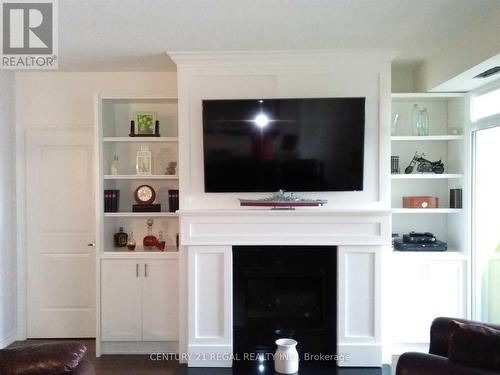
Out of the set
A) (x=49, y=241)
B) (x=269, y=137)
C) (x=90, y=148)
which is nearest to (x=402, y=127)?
(x=269, y=137)

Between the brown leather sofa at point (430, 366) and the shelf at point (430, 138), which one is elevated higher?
the shelf at point (430, 138)

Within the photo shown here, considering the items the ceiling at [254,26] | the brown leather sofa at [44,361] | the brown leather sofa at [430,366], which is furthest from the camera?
the ceiling at [254,26]

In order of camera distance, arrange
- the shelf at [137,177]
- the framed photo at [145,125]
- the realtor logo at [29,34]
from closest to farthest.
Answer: the realtor logo at [29,34]
the shelf at [137,177]
the framed photo at [145,125]

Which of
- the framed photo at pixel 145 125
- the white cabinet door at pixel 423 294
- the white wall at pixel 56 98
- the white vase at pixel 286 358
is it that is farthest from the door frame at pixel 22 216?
the white cabinet door at pixel 423 294

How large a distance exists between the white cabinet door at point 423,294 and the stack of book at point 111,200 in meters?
2.58

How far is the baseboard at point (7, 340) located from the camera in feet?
13.5

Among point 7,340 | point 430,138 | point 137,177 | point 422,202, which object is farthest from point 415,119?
point 7,340

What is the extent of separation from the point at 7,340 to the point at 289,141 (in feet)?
10.6

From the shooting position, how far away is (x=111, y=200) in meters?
4.10

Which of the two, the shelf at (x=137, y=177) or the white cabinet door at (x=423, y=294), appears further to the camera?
the shelf at (x=137, y=177)

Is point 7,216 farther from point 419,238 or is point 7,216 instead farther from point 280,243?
point 419,238

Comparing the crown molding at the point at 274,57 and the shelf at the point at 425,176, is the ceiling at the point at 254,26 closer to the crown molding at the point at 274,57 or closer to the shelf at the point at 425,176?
the crown molding at the point at 274,57

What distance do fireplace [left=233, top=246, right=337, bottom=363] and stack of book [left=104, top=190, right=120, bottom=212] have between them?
122 cm

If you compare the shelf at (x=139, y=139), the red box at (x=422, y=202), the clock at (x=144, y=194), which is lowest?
the red box at (x=422, y=202)
